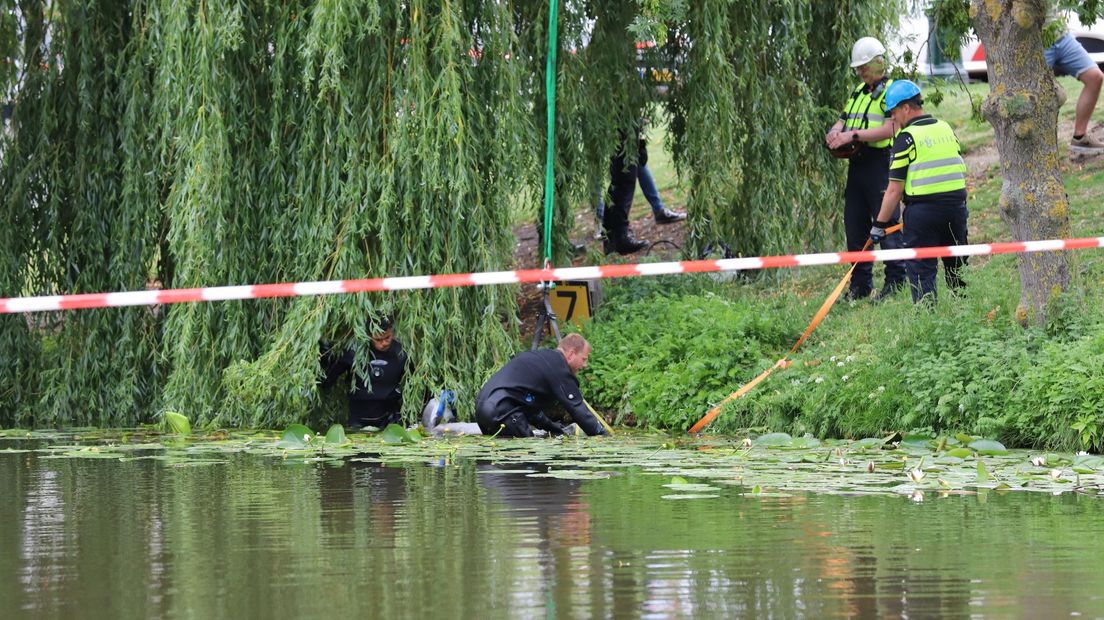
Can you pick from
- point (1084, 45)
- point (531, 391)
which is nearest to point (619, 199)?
point (531, 391)

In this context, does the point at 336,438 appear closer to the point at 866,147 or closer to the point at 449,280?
the point at 449,280

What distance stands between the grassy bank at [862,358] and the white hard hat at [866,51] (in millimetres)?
1485

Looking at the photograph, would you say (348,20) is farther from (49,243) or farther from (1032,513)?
(1032,513)

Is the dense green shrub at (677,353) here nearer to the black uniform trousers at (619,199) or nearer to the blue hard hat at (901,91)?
the blue hard hat at (901,91)

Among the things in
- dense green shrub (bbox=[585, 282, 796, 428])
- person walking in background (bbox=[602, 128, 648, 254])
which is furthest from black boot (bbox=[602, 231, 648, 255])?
dense green shrub (bbox=[585, 282, 796, 428])

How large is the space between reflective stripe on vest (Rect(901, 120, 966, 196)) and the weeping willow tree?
2034mm

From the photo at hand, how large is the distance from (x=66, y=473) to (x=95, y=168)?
16.2ft

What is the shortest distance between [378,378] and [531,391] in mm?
1579

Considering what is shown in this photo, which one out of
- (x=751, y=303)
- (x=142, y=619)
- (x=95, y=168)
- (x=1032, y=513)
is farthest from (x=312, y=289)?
(x=142, y=619)

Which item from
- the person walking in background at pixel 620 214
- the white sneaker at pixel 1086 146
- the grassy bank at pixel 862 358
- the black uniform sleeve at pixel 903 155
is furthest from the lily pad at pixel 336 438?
the white sneaker at pixel 1086 146

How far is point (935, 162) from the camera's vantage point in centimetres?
1298

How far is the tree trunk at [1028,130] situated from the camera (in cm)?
1177

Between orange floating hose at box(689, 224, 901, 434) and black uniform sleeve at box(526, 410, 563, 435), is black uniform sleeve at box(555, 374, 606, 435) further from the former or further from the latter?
orange floating hose at box(689, 224, 901, 434)

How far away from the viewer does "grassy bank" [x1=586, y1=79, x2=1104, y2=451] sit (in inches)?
421
